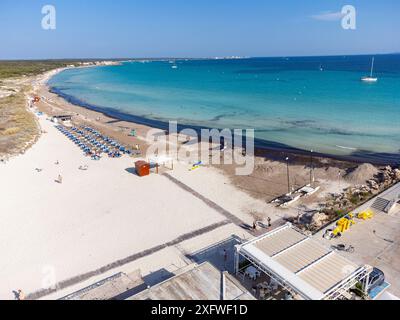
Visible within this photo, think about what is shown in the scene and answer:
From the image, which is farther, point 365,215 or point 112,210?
point 112,210

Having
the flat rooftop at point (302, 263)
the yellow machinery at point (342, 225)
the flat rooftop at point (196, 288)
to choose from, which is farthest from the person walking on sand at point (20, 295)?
the yellow machinery at point (342, 225)

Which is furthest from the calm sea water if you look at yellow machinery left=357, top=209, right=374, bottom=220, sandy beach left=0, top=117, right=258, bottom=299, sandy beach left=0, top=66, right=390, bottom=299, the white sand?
the white sand

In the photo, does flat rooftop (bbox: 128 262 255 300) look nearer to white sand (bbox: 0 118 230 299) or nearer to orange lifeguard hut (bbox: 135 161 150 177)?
white sand (bbox: 0 118 230 299)

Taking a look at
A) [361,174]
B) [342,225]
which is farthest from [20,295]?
[361,174]

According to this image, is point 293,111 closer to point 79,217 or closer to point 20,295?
point 79,217

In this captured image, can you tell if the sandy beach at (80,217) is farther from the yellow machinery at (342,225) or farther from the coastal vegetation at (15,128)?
the yellow machinery at (342,225)

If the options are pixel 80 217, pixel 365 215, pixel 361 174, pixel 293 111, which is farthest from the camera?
pixel 293 111
